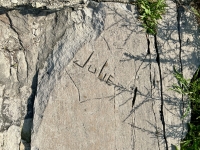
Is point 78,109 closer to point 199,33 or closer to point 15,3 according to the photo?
point 15,3

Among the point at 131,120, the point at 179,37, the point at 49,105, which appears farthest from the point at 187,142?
the point at 49,105

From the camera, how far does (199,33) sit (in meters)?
3.02

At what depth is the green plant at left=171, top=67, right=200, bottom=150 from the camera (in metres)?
2.89

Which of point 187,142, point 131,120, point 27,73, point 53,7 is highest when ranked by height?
point 53,7

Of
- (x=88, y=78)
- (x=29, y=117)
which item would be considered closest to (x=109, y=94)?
(x=88, y=78)

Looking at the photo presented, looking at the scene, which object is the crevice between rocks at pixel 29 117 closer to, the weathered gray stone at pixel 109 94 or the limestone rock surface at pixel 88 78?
the limestone rock surface at pixel 88 78

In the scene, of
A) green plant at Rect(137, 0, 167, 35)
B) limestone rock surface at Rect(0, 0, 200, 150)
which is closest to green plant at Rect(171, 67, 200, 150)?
limestone rock surface at Rect(0, 0, 200, 150)

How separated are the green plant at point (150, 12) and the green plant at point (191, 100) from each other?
0.45 m

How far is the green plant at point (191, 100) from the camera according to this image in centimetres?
289

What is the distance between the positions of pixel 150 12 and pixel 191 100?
34.7 inches

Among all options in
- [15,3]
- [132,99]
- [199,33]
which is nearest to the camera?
[15,3]

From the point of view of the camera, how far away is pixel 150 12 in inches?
112

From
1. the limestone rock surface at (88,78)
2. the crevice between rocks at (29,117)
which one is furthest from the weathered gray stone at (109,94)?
the crevice between rocks at (29,117)

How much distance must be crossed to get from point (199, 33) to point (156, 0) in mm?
512
